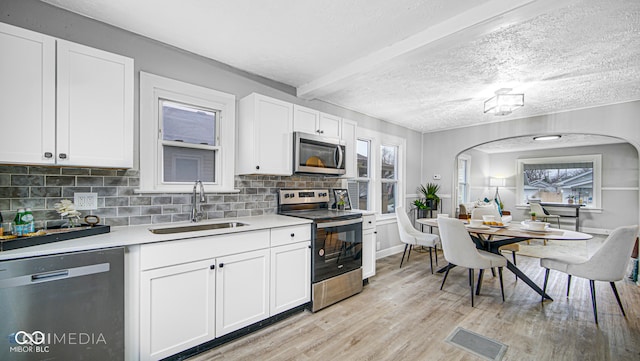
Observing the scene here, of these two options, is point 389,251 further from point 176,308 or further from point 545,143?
point 545,143

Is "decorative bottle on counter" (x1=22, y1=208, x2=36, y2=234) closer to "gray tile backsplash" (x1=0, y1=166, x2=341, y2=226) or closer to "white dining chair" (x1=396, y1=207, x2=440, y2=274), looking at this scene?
"gray tile backsplash" (x1=0, y1=166, x2=341, y2=226)

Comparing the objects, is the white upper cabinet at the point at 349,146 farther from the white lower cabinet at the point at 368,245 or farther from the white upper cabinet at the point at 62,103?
the white upper cabinet at the point at 62,103

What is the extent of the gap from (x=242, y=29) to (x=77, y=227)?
1883 millimetres

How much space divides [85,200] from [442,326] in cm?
316

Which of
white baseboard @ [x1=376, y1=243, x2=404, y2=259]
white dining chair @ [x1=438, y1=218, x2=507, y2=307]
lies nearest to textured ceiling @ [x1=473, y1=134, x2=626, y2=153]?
white baseboard @ [x1=376, y1=243, x2=404, y2=259]

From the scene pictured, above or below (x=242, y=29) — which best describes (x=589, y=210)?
below

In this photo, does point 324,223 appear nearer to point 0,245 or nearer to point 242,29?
point 242,29

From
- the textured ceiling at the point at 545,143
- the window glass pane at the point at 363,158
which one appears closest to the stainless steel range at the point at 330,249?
the window glass pane at the point at 363,158

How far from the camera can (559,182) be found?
26.1 feet

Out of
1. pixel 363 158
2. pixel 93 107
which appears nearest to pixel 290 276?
pixel 93 107

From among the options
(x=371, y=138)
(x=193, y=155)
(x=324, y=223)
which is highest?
(x=371, y=138)

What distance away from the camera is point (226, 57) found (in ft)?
8.61

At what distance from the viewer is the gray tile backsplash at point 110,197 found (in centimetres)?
178

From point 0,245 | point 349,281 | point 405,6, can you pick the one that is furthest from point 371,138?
point 0,245
